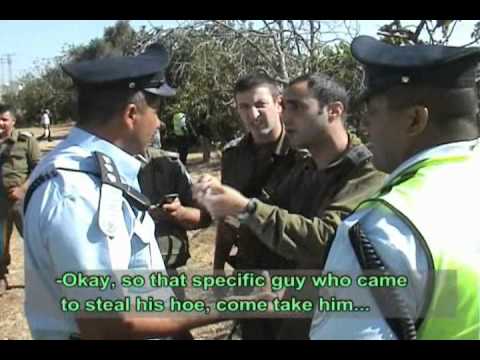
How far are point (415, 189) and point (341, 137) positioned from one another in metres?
1.17

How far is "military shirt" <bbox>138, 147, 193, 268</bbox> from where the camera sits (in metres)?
2.76

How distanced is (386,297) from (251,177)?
1.80 meters

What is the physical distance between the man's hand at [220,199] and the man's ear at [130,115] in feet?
1.19

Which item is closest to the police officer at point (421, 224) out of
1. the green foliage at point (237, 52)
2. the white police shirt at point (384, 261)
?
the white police shirt at point (384, 261)

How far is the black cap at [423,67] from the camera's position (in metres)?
1.35

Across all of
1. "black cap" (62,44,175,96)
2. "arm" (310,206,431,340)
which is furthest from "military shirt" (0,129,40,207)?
"arm" (310,206,431,340)

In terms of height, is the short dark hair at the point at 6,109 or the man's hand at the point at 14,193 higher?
the short dark hair at the point at 6,109

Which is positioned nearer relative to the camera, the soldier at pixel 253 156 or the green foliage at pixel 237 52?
the soldier at pixel 253 156

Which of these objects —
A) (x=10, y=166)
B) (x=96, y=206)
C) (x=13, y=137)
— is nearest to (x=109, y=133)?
(x=96, y=206)

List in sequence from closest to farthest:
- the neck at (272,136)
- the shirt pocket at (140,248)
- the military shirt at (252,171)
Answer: the shirt pocket at (140,248) → the military shirt at (252,171) → the neck at (272,136)

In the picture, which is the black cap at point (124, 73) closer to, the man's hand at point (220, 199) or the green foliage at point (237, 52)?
the man's hand at point (220, 199)

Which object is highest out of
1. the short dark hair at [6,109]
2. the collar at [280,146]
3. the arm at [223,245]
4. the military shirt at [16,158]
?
the collar at [280,146]

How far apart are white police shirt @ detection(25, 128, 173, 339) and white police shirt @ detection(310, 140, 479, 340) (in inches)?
21.9

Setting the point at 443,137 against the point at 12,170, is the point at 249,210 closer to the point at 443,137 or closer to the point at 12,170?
the point at 443,137
